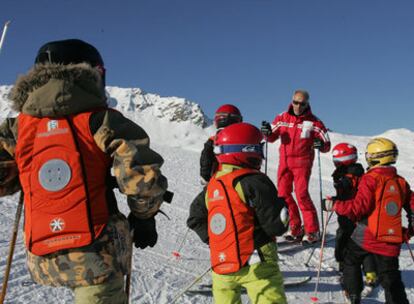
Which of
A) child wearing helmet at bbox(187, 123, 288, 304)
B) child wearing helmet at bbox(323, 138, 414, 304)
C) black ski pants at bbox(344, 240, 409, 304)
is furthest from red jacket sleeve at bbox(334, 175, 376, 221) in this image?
child wearing helmet at bbox(187, 123, 288, 304)

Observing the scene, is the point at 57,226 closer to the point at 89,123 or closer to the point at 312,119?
the point at 89,123

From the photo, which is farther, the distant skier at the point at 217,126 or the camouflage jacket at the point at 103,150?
the distant skier at the point at 217,126

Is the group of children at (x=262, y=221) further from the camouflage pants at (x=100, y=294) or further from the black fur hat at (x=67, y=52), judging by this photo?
the black fur hat at (x=67, y=52)

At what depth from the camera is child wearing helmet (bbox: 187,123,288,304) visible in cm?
288

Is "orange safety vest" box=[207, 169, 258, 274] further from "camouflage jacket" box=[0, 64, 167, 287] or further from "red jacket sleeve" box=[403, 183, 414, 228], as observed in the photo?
"red jacket sleeve" box=[403, 183, 414, 228]

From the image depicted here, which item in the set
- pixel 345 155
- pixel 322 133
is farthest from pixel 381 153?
pixel 322 133

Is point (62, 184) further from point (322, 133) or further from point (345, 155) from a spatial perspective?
point (322, 133)

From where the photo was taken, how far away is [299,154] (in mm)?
6207

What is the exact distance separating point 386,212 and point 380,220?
97 mm

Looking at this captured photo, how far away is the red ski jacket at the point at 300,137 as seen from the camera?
6.20m

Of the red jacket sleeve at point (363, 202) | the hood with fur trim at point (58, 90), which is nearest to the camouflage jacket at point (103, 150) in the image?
the hood with fur trim at point (58, 90)

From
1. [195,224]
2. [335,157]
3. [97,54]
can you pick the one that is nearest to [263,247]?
[195,224]

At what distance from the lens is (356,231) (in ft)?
13.5

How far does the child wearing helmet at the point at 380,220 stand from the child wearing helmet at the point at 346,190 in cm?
17
